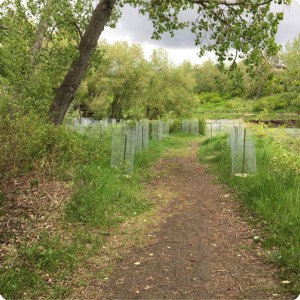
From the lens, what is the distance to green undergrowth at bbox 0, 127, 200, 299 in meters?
4.01

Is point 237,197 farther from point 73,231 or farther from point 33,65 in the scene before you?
point 33,65

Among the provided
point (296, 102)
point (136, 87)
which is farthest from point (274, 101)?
point (136, 87)

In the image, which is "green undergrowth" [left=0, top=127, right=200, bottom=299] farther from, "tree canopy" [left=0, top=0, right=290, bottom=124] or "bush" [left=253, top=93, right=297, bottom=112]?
"bush" [left=253, top=93, right=297, bottom=112]

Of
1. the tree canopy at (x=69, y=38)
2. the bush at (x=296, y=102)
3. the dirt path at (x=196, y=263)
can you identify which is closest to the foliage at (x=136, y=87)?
the bush at (x=296, y=102)

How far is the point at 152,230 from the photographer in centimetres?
595

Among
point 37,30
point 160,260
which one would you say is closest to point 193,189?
point 160,260

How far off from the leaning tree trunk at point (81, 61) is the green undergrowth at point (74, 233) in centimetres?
140

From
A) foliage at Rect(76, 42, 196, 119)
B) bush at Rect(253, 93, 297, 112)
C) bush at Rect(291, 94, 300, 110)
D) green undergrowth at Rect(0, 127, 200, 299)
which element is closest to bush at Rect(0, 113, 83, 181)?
green undergrowth at Rect(0, 127, 200, 299)

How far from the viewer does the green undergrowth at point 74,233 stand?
401cm

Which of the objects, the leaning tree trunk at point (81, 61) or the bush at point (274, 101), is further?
the bush at point (274, 101)

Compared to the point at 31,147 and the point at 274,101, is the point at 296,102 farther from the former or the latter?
the point at 31,147

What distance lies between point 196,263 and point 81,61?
6646mm

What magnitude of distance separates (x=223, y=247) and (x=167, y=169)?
6707mm

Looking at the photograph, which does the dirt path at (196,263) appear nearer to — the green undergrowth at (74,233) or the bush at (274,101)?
the green undergrowth at (74,233)
